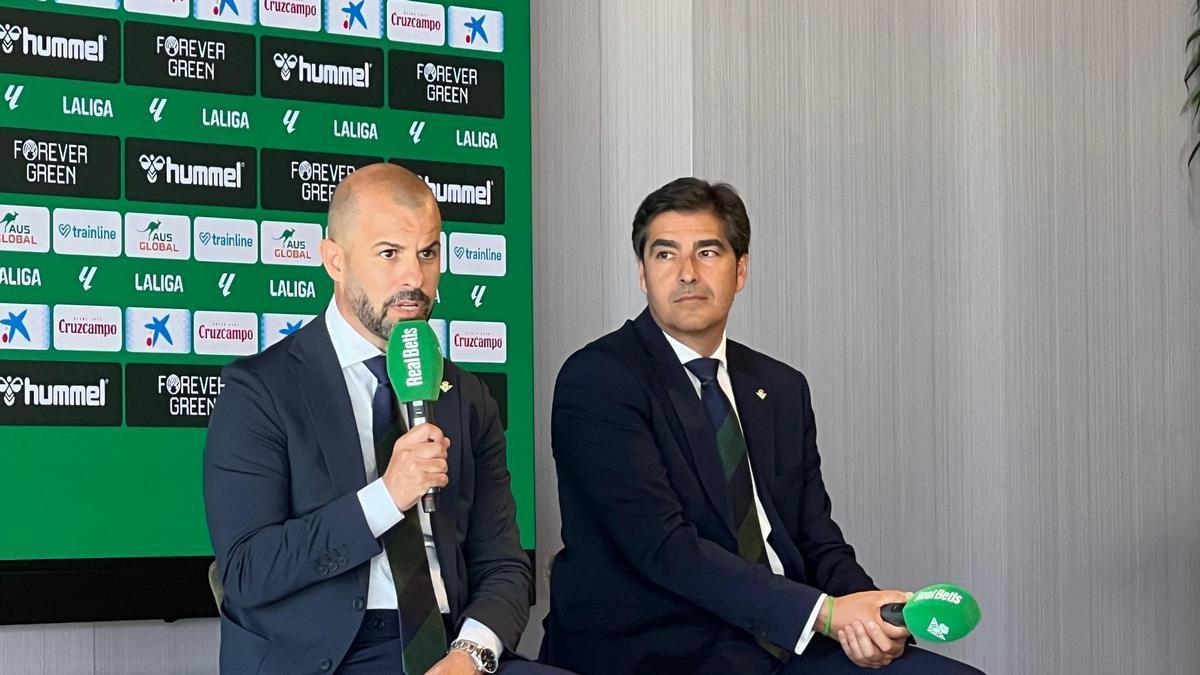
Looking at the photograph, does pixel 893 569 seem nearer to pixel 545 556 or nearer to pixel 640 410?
pixel 545 556

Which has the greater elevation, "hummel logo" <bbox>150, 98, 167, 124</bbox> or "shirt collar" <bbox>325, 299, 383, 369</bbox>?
"hummel logo" <bbox>150, 98, 167, 124</bbox>

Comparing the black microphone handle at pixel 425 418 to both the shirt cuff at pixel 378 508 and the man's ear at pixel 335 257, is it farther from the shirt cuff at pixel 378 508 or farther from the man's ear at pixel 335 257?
the man's ear at pixel 335 257

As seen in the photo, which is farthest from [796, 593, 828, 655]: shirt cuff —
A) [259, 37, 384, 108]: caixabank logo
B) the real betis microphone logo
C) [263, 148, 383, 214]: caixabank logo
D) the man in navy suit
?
[259, 37, 384, 108]: caixabank logo

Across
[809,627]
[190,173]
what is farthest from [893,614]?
[190,173]

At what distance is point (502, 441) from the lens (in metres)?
2.84

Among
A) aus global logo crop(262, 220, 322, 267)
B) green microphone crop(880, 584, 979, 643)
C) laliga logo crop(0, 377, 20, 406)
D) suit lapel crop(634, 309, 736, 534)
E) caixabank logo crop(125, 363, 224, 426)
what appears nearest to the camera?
green microphone crop(880, 584, 979, 643)

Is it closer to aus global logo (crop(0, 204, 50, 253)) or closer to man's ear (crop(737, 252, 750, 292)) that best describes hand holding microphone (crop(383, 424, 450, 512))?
man's ear (crop(737, 252, 750, 292))

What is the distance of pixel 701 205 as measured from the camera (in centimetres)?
323

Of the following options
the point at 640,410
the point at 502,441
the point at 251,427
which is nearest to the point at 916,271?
the point at 640,410

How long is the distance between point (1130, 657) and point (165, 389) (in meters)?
3.18

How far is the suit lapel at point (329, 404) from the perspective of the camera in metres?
2.53

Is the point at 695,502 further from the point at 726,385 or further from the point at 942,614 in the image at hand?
the point at 942,614

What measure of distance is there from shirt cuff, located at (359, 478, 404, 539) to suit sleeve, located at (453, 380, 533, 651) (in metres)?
0.28

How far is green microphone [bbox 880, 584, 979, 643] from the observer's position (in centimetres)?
257
